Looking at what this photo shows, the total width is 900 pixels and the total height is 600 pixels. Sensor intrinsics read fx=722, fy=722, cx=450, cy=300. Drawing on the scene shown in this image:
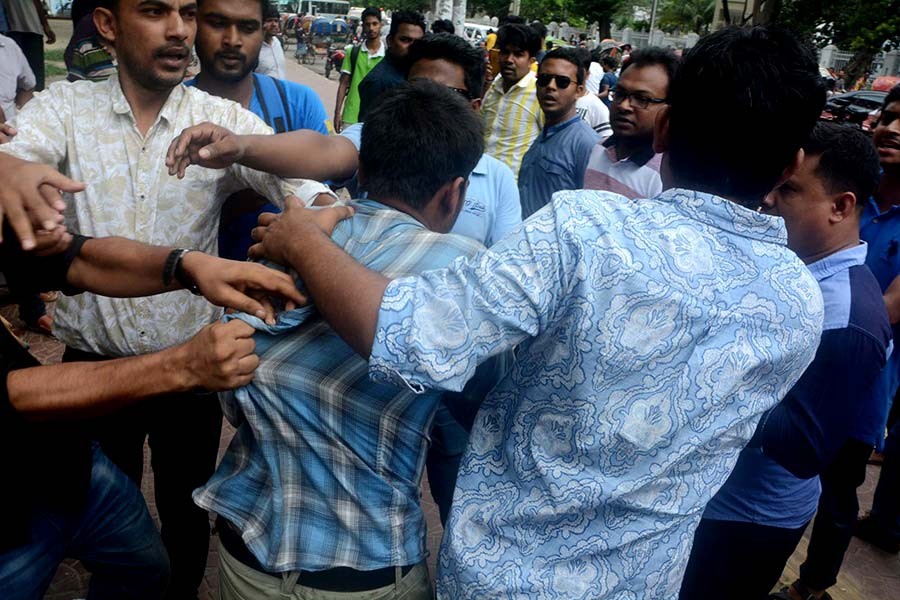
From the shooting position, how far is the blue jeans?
1.68 meters

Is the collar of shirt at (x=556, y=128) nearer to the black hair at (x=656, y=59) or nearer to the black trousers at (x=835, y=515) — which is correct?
the black hair at (x=656, y=59)

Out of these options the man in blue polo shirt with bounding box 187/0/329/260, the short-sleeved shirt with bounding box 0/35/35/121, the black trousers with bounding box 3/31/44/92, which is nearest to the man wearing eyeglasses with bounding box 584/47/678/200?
the man in blue polo shirt with bounding box 187/0/329/260

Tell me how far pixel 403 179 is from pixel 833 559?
261 cm

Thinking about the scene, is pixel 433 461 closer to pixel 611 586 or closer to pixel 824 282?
pixel 611 586

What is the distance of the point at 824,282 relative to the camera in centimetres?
195

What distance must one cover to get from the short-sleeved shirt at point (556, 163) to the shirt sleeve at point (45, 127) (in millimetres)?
2610

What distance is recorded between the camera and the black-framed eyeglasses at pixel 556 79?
14.9 feet

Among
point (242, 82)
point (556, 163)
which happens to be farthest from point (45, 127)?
point (556, 163)

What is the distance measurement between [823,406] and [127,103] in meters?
2.07

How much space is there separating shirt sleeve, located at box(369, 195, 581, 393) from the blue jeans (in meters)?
1.07

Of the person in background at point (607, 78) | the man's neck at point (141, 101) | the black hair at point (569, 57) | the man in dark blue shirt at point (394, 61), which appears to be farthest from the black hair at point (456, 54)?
the person in background at point (607, 78)

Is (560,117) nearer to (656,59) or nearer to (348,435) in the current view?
(656,59)

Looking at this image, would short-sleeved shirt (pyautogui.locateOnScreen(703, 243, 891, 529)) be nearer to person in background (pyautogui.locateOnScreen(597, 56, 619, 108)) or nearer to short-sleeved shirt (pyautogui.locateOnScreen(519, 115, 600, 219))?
short-sleeved shirt (pyautogui.locateOnScreen(519, 115, 600, 219))

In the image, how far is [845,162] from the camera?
7.11ft
